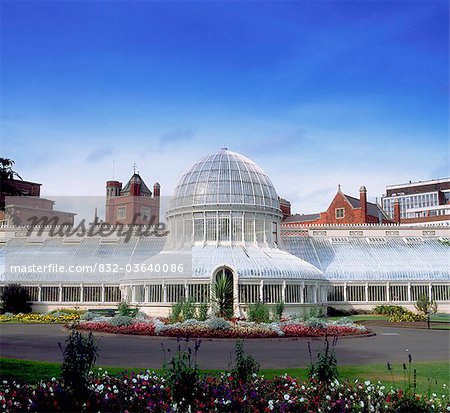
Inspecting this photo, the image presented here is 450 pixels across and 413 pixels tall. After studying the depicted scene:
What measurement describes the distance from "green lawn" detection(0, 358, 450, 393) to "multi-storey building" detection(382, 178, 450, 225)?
120 metres

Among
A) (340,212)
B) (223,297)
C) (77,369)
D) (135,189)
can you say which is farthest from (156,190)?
(77,369)

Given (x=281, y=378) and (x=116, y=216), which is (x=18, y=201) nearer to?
(x=116, y=216)

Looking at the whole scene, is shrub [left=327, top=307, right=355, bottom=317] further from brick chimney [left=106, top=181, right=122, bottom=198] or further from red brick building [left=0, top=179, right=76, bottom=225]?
brick chimney [left=106, top=181, right=122, bottom=198]

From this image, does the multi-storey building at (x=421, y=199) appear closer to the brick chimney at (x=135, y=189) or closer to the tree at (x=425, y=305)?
the brick chimney at (x=135, y=189)

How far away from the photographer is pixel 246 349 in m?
25.1

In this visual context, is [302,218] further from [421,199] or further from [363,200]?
[421,199]

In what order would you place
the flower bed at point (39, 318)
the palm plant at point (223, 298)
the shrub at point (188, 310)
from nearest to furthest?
1. the shrub at point (188, 310)
2. the palm plant at point (223, 298)
3. the flower bed at point (39, 318)

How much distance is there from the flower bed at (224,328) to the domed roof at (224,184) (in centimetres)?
1864

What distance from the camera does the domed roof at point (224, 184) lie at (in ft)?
168

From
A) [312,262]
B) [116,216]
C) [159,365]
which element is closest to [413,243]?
[312,262]

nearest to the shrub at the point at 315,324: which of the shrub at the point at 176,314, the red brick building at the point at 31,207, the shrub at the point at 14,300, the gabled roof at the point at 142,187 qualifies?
the shrub at the point at 176,314

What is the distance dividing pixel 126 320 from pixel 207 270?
35.3 feet

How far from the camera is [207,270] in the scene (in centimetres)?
4391

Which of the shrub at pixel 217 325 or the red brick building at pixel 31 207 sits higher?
the red brick building at pixel 31 207
